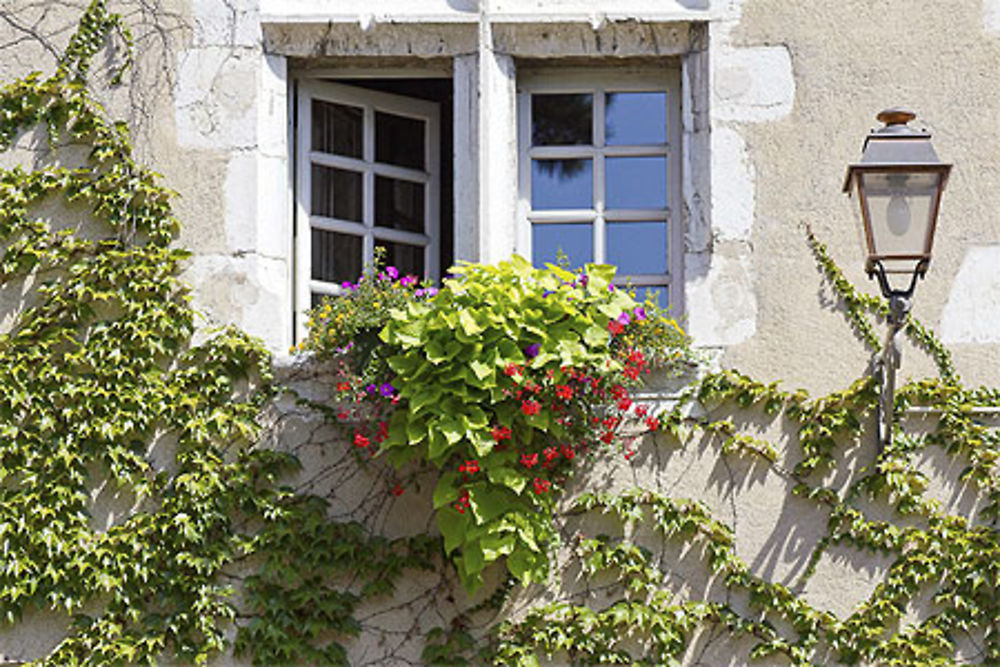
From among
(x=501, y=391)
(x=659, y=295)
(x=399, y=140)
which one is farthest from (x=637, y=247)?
(x=501, y=391)

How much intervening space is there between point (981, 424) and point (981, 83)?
1164 millimetres

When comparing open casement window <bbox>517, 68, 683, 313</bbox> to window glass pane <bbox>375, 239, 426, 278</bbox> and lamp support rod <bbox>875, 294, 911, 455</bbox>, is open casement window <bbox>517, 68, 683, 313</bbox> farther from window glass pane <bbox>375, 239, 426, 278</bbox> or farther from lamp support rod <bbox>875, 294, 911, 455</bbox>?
lamp support rod <bbox>875, 294, 911, 455</bbox>

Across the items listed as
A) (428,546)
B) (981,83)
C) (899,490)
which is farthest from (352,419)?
(981,83)

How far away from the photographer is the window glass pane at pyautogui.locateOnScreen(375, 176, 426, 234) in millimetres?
7000

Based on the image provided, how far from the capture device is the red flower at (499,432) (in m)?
5.96

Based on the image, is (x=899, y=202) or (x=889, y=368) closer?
(x=899, y=202)

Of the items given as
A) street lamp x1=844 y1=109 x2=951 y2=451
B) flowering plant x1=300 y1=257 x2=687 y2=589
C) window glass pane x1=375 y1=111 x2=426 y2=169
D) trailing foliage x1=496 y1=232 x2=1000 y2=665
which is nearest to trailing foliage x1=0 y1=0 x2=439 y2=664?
flowering plant x1=300 y1=257 x2=687 y2=589

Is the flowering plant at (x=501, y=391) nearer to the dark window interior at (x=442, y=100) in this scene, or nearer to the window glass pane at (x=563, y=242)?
the window glass pane at (x=563, y=242)

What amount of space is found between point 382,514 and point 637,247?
1308mm

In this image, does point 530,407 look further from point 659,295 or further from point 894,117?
point 894,117

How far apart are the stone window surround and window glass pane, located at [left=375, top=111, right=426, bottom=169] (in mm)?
305

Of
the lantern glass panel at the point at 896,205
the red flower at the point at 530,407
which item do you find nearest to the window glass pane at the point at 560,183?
the red flower at the point at 530,407

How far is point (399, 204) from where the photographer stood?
706 centimetres

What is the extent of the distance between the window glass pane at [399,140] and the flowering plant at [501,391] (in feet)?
3.23
